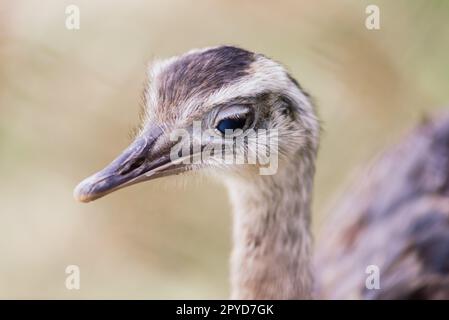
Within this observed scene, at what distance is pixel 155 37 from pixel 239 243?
4.67 ft

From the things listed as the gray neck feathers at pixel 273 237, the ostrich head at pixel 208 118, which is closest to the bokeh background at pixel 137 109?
the gray neck feathers at pixel 273 237

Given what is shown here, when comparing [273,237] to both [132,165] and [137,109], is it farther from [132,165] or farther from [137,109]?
[137,109]

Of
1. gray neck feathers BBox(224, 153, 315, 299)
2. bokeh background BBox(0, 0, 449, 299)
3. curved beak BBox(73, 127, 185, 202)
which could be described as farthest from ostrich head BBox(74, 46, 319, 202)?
bokeh background BBox(0, 0, 449, 299)

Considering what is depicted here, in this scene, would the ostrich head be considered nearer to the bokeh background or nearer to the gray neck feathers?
the gray neck feathers

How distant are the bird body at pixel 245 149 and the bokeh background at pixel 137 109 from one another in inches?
36.0

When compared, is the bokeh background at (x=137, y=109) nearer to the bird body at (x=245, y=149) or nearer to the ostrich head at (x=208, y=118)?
the bird body at (x=245, y=149)

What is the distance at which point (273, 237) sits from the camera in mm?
2254

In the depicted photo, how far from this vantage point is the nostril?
6.42 ft

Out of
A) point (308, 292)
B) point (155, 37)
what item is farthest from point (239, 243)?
point (155, 37)

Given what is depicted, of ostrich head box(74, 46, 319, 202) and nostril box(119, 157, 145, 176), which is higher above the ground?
ostrich head box(74, 46, 319, 202)

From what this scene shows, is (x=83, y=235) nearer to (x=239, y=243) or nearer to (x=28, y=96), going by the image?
(x=28, y=96)

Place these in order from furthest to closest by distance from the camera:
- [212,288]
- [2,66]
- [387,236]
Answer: [2,66] → [212,288] → [387,236]

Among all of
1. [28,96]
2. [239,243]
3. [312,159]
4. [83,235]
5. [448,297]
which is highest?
[28,96]
